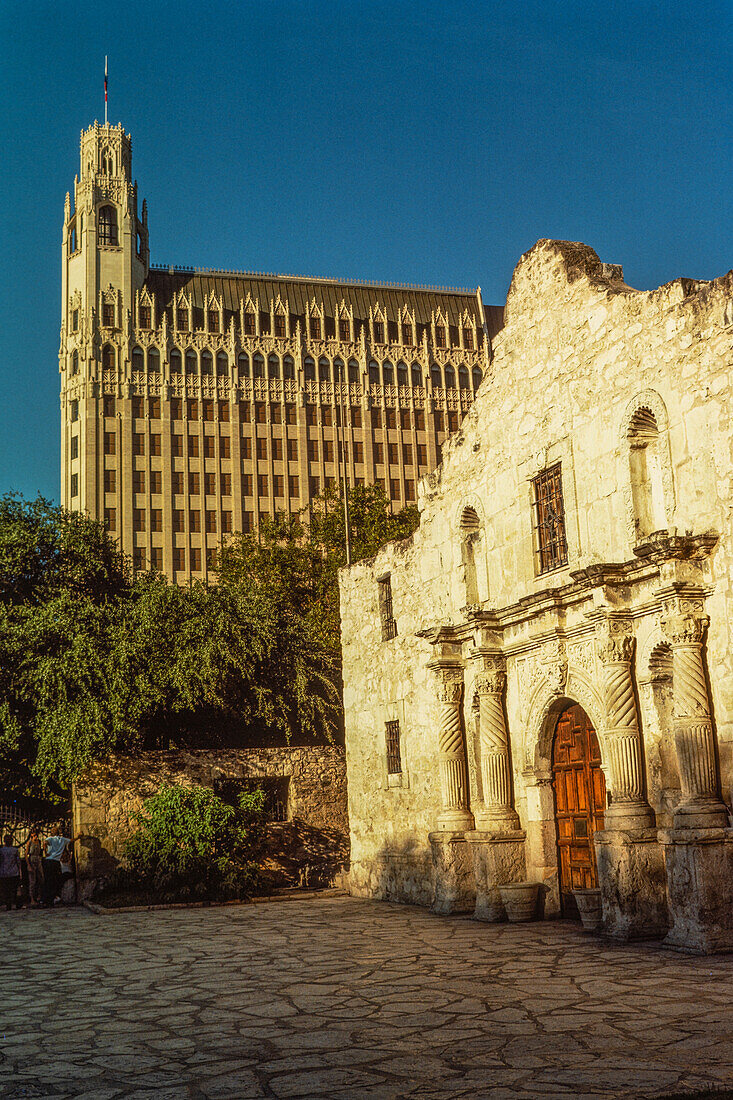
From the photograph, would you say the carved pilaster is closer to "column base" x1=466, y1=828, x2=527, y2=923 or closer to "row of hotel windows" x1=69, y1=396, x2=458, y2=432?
"column base" x1=466, y1=828, x2=527, y2=923

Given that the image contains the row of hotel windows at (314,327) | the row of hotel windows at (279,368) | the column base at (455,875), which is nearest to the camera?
the column base at (455,875)

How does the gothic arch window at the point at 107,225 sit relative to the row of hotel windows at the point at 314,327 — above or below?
above

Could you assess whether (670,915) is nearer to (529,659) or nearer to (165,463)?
(529,659)

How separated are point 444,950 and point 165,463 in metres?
55.6

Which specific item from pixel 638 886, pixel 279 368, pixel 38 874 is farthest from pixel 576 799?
pixel 279 368

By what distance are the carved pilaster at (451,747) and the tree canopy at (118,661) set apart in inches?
279

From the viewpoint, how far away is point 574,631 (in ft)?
40.5

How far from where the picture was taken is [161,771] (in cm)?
2006

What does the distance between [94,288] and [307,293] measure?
13628 mm

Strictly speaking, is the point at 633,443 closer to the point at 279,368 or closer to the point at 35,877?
the point at 35,877

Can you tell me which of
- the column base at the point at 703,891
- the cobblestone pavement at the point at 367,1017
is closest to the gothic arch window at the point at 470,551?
the cobblestone pavement at the point at 367,1017

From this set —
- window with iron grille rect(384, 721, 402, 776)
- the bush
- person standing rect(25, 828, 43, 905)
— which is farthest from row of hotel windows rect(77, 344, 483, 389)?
the bush

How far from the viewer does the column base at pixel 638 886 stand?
1056 centimetres

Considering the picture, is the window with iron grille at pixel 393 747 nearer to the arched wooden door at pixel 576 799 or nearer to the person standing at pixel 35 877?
the arched wooden door at pixel 576 799
